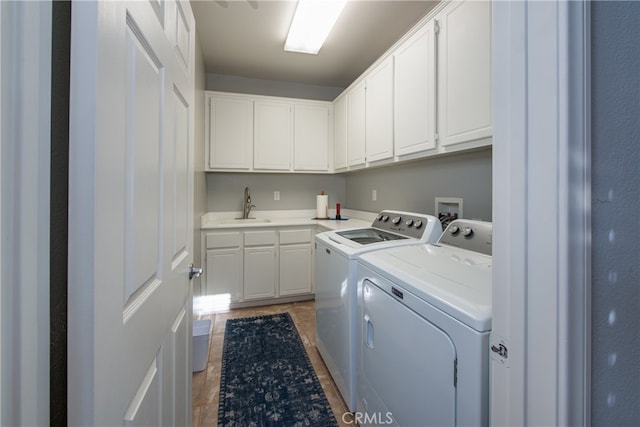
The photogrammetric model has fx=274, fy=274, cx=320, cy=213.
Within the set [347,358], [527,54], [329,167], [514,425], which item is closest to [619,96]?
[527,54]

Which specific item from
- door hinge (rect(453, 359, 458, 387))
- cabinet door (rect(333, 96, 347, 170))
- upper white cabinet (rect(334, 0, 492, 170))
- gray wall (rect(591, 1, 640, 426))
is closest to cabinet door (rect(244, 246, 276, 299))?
cabinet door (rect(333, 96, 347, 170))

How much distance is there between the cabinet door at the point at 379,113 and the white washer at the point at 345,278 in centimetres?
56

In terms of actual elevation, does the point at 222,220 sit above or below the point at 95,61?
below

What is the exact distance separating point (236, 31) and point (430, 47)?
5.40 ft

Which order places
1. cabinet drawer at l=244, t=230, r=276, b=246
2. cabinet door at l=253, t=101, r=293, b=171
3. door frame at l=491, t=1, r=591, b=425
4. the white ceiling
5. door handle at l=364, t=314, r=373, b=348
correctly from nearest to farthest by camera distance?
door frame at l=491, t=1, r=591, b=425
door handle at l=364, t=314, r=373, b=348
the white ceiling
cabinet drawer at l=244, t=230, r=276, b=246
cabinet door at l=253, t=101, r=293, b=171

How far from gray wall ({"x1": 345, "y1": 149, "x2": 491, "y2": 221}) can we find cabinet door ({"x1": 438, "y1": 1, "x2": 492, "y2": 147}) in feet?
0.99

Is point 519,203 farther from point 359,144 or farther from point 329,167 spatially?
point 329,167

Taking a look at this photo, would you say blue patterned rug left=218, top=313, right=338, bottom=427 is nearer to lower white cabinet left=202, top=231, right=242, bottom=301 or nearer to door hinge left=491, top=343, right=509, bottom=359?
lower white cabinet left=202, top=231, right=242, bottom=301

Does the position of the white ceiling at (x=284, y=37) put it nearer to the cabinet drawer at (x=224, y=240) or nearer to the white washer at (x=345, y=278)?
the white washer at (x=345, y=278)

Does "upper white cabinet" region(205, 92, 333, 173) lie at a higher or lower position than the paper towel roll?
higher

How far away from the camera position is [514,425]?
1.72ft

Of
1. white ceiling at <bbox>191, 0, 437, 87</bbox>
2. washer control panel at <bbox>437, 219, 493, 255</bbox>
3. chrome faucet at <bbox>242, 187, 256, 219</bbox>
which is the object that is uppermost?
white ceiling at <bbox>191, 0, 437, 87</bbox>

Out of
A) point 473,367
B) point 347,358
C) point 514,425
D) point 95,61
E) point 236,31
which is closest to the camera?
point 95,61

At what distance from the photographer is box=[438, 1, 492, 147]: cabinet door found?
1.34m
